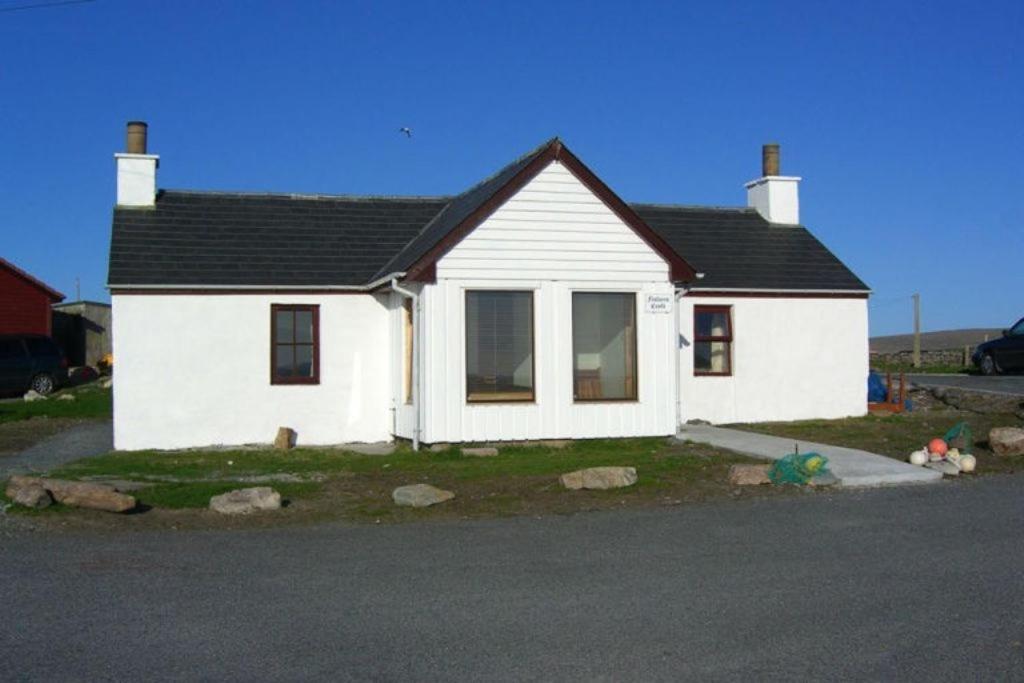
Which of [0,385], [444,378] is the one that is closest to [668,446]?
[444,378]

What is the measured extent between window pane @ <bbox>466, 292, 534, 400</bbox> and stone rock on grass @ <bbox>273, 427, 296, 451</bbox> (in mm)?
3532

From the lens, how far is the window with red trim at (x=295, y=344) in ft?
62.1

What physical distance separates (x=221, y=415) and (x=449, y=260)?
16.6 feet

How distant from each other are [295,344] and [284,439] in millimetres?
1743

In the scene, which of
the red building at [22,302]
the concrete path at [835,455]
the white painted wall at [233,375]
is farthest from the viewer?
the red building at [22,302]

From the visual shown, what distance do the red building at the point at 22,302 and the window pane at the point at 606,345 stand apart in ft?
86.7

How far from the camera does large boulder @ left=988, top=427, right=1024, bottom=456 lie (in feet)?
51.7

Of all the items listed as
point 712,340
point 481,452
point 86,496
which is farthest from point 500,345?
point 86,496

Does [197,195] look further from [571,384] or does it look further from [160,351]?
[571,384]

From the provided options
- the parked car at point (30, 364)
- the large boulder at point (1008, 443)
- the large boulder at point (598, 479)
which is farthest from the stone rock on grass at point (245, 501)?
the parked car at point (30, 364)

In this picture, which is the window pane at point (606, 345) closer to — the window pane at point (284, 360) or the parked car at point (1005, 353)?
the window pane at point (284, 360)

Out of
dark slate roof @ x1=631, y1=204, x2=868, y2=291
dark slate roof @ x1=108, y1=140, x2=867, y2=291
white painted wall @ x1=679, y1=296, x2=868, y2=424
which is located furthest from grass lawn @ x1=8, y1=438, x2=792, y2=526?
dark slate roof @ x1=631, y1=204, x2=868, y2=291

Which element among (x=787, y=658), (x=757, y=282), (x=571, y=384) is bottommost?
(x=787, y=658)

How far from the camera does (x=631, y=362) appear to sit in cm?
1789
